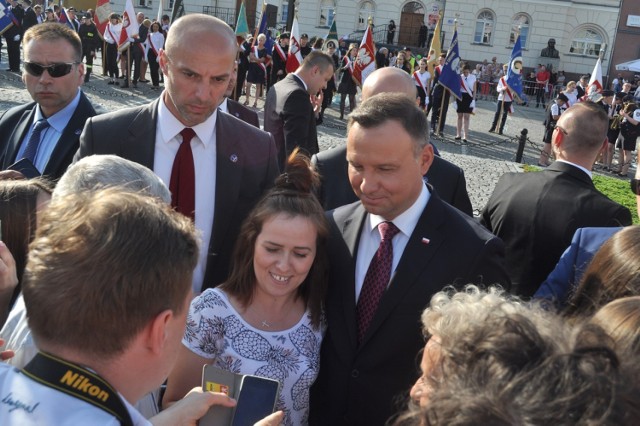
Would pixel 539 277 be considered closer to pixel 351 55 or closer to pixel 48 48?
pixel 48 48

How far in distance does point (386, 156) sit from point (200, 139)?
1.03 meters

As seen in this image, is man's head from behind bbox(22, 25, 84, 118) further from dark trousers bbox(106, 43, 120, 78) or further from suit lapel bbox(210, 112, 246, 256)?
dark trousers bbox(106, 43, 120, 78)

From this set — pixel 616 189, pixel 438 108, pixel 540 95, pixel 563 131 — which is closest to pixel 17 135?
pixel 563 131

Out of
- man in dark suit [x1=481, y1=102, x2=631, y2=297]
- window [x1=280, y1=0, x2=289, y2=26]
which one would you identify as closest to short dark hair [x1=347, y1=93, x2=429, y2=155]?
→ man in dark suit [x1=481, y1=102, x2=631, y2=297]

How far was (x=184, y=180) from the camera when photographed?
3158 millimetres

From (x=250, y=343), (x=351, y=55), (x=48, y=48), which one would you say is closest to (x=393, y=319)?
(x=250, y=343)

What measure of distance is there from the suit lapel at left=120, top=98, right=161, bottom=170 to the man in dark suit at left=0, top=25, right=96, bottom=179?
804 millimetres

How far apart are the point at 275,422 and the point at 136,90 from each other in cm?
1855

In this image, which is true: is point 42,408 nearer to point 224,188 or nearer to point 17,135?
point 224,188

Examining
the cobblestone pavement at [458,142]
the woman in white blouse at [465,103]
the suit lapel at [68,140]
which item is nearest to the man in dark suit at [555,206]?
the suit lapel at [68,140]

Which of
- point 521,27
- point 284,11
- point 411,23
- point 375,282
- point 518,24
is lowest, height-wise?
point 375,282

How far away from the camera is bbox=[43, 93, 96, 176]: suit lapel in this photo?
3.72 metres

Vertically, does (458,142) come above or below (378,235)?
below

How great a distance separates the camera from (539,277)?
367 cm
